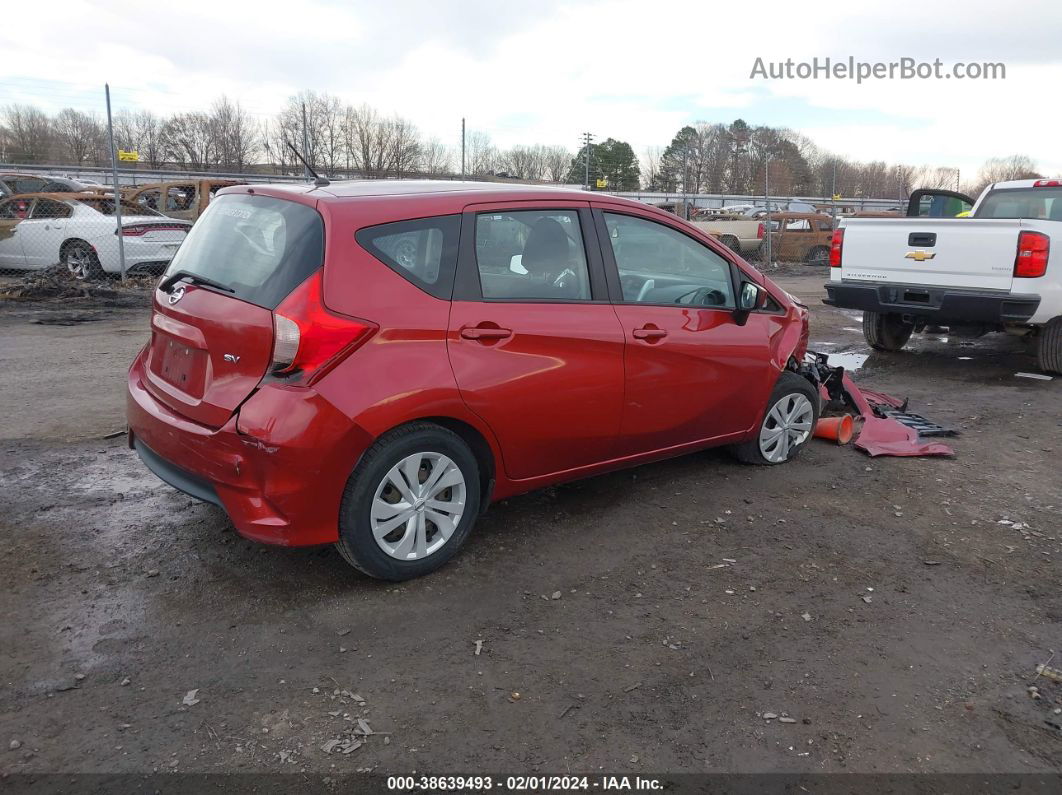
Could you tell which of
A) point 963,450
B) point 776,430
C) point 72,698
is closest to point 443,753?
point 72,698

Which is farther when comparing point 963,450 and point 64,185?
point 64,185

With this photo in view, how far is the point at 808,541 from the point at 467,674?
2.07m

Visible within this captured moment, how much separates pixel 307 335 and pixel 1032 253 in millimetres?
6779

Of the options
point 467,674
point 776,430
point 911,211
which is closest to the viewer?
point 467,674

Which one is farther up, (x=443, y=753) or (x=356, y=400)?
Result: (x=356, y=400)

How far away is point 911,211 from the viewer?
1023 cm

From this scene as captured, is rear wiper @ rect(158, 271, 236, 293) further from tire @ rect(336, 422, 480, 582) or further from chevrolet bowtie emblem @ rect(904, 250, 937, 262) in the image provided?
chevrolet bowtie emblem @ rect(904, 250, 937, 262)

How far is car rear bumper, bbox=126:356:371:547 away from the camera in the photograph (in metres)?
3.21

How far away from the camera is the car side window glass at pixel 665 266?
433 cm

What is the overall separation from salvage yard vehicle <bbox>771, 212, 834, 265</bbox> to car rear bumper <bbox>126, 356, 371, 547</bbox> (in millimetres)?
19374

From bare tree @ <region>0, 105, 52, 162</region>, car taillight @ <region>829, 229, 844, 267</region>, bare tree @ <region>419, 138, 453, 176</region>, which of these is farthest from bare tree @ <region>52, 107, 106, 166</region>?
car taillight @ <region>829, 229, 844, 267</region>

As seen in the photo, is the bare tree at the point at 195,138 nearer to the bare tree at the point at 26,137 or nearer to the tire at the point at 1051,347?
the bare tree at the point at 26,137

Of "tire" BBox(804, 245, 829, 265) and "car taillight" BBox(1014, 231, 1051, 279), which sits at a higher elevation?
"car taillight" BBox(1014, 231, 1051, 279)

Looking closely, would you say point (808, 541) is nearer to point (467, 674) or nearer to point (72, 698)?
point (467, 674)
